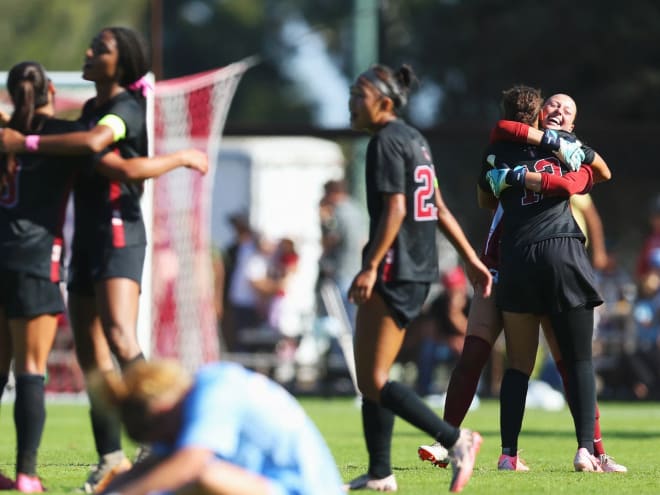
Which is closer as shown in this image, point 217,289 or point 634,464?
point 634,464

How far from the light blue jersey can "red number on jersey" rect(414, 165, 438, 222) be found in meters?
2.03

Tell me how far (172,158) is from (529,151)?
2035 mm

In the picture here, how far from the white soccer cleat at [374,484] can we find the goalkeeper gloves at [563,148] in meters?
2.05

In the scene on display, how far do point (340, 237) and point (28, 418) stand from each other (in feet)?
31.2

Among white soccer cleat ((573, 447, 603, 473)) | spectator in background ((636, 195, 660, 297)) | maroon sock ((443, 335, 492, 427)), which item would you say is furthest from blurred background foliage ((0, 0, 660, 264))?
white soccer cleat ((573, 447, 603, 473))

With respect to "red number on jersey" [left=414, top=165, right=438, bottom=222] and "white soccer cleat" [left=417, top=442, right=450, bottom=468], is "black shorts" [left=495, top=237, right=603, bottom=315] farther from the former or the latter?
"red number on jersey" [left=414, top=165, right=438, bottom=222]

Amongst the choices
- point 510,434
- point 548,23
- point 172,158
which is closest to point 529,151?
point 510,434

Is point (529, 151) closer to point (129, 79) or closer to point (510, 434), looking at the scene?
point (510, 434)

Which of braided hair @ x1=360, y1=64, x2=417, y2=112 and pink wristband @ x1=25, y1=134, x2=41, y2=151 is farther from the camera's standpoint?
braided hair @ x1=360, y1=64, x2=417, y2=112

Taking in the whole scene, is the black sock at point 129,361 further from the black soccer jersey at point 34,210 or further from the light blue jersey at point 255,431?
the light blue jersey at point 255,431

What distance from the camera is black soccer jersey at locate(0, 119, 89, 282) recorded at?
707 cm

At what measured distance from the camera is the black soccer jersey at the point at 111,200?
7.38 m

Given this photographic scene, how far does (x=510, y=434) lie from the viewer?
27.8 ft

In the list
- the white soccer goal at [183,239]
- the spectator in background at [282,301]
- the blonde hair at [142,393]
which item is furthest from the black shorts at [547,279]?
the spectator in background at [282,301]
